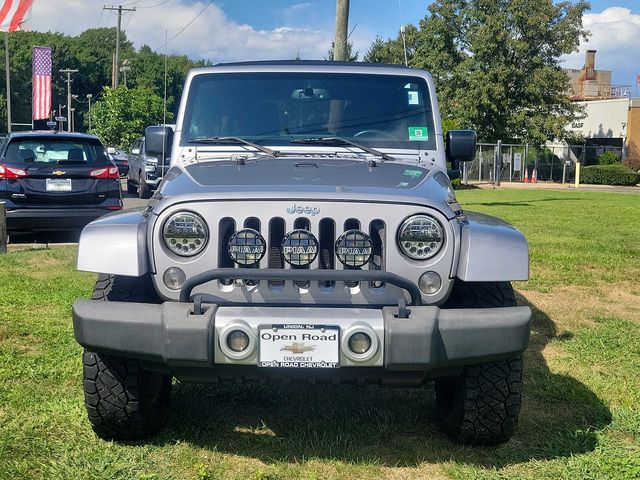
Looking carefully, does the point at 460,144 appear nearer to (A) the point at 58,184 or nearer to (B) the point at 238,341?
(B) the point at 238,341

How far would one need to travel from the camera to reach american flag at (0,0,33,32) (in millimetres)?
23031

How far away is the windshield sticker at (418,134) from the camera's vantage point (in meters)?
4.72

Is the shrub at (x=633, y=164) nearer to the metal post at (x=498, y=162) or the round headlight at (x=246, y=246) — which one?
the metal post at (x=498, y=162)

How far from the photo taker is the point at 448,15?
44.9m

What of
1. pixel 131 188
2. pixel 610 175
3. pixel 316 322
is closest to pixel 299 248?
pixel 316 322

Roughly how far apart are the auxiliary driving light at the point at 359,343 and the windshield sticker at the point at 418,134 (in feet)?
6.30

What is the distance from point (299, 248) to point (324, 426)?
3.79ft

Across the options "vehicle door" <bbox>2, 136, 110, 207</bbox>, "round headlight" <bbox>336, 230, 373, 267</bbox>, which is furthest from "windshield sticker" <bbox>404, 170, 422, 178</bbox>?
"vehicle door" <bbox>2, 136, 110, 207</bbox>

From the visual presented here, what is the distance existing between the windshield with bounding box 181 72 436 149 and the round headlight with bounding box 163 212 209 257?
1290 mm

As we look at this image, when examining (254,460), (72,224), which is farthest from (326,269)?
(72,224)

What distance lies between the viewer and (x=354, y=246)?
131 inches

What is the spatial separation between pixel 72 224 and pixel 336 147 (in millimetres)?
6551

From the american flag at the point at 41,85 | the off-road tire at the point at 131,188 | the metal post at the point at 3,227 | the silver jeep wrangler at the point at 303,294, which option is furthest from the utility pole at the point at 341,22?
the american flag at the point at 41,85

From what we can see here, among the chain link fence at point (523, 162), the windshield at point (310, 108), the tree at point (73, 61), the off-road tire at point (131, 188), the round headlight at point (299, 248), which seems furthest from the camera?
the tree at point (73, 61)
